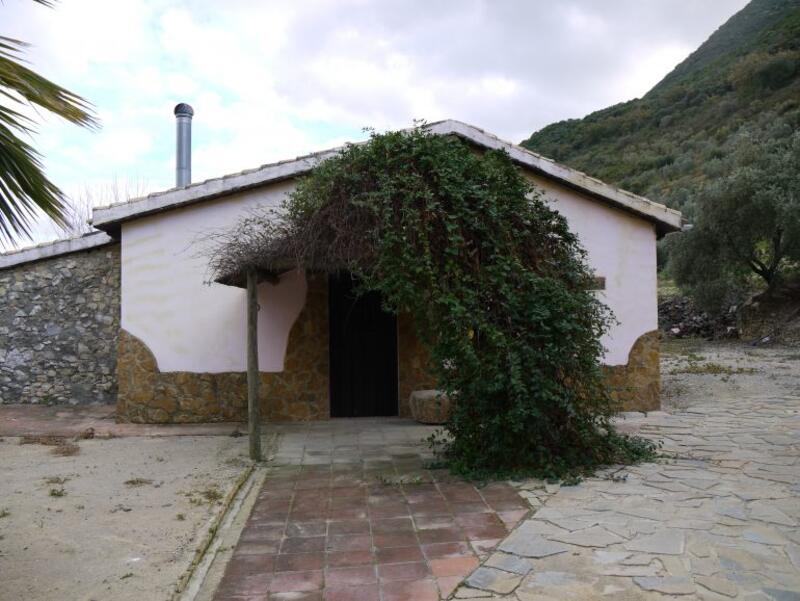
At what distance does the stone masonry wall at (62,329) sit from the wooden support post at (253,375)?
13.1 ft

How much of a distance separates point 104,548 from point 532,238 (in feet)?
14.6

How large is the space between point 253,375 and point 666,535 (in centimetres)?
435

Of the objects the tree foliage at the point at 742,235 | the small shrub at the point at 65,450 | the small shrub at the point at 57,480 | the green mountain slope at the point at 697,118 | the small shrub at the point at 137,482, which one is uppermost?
the green mountain slope at the point at 697,118

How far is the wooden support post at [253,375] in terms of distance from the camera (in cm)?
657

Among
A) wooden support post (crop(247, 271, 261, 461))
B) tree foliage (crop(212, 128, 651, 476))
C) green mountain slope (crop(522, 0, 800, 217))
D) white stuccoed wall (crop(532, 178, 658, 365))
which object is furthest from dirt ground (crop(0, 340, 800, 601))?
green mountain slope (crop(522, 0, 800, 217))

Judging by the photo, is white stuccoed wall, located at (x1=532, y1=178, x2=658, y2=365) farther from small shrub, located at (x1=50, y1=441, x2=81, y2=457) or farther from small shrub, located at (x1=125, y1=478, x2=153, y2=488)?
small shrub, located at (x1=50, y1=441, x2=81, y2=457)

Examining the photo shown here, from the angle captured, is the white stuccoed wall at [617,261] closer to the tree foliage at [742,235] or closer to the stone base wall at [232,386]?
the stone base wall at [232,386]

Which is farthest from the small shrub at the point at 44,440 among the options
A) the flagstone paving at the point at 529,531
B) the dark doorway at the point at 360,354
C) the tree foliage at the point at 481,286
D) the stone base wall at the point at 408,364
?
the stone base wall at the point at 408,364

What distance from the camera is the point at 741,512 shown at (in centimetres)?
443

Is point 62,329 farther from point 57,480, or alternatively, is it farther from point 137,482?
point 137,482

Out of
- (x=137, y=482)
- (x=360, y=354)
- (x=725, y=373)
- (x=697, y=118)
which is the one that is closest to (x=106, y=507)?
(x=137, y=482)

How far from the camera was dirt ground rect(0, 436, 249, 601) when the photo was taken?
3.63 m

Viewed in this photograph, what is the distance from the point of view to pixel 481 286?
18.9ft

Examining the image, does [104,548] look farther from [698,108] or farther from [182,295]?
[698,108]
